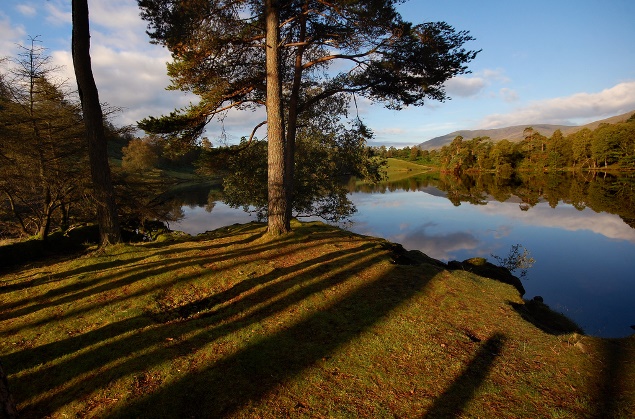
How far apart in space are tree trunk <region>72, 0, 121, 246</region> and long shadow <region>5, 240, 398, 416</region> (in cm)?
433

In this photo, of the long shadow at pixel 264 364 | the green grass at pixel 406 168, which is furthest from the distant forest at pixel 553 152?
the long shadow at pixel 264 364

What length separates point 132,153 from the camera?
46062 mm

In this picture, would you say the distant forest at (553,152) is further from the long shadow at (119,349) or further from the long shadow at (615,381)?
the long shadow at (119,349)

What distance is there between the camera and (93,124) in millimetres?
7684

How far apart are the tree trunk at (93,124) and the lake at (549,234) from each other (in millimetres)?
13876

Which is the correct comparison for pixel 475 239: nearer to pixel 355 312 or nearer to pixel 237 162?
pixel 237 162

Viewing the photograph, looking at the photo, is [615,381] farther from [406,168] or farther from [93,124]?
[406,168]

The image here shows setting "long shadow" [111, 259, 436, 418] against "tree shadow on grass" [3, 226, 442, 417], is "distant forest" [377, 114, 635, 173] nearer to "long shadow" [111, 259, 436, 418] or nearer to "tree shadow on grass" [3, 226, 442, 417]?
"long shadow" [111, 259, 436, 418]

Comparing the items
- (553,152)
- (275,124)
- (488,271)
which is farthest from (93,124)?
(553,152)

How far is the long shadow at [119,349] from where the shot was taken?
3506 millimetres

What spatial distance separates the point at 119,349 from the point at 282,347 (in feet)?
7.27

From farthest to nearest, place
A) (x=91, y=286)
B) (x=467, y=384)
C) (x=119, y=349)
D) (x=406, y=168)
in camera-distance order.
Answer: (x=406, y=168) < (x=91, y=286) < (x=119, y=349) < (x=467, y=384)

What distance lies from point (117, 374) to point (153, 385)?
0.53 metres

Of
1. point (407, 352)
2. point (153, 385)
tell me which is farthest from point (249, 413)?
point (407, 352)
